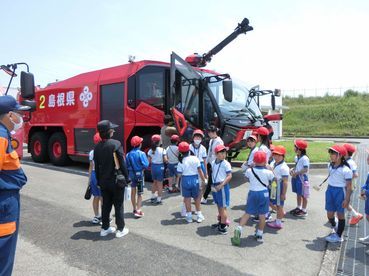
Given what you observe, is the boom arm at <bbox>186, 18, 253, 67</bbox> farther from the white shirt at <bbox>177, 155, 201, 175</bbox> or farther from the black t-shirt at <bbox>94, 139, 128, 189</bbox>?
the black t-shirt at <bbox>94, 139, 128, 189</bbox>

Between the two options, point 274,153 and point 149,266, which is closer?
point 149,266

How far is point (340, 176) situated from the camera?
465 centimetres

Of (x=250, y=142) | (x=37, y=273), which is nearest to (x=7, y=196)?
(x=37, y=273)

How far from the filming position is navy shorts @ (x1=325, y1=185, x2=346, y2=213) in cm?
462

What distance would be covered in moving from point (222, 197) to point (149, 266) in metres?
1.62

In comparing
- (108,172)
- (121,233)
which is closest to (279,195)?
(121,233)

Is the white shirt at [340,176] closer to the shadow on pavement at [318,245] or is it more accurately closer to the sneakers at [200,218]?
the shadow on pavement at [318,245]

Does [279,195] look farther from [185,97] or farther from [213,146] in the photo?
[185,97]

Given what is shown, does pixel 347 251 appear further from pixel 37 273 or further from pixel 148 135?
pixel 148 135

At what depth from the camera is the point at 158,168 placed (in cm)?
665

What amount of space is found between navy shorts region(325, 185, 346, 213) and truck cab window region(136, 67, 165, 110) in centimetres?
505

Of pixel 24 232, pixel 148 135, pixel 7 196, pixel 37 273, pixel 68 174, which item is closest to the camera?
pixel 7 196

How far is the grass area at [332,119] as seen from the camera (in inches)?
1358

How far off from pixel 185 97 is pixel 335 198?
4615 millimetres
